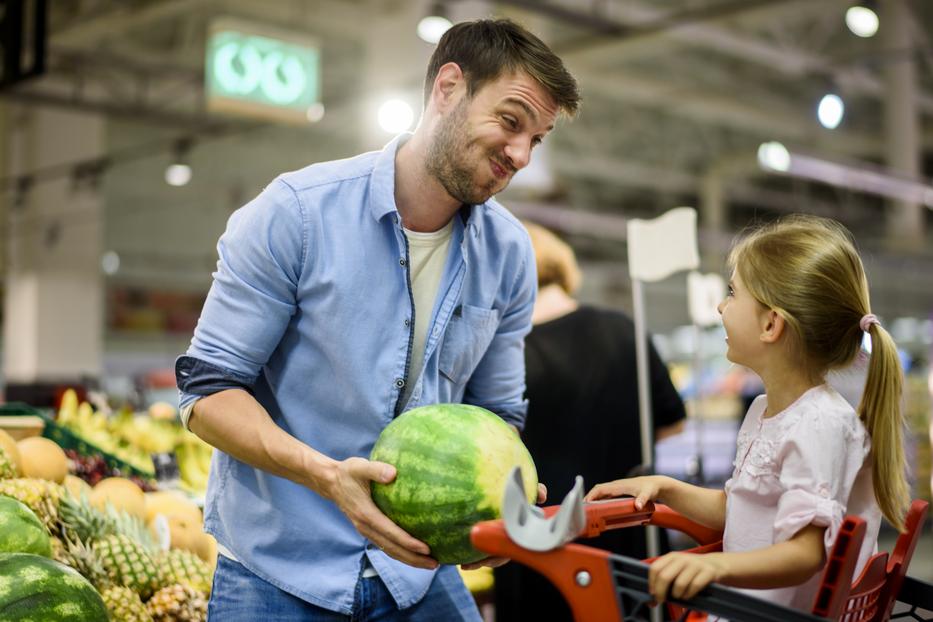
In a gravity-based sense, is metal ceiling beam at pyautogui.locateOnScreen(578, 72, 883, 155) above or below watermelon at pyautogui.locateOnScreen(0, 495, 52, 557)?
above

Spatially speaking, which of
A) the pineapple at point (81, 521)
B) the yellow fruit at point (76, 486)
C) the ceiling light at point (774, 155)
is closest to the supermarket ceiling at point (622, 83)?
the ceiling light at point (774, 155)

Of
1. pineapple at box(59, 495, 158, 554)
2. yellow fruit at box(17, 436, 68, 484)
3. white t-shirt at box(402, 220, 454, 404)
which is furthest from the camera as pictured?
yellow fruit at box(17, 436, 68, 484)

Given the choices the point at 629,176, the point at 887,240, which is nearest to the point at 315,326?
the point at 887,240

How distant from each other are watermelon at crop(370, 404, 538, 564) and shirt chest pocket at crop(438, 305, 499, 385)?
34cm

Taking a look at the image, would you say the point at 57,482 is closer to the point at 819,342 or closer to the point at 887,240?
the point at 819,342

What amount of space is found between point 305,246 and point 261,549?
54cm

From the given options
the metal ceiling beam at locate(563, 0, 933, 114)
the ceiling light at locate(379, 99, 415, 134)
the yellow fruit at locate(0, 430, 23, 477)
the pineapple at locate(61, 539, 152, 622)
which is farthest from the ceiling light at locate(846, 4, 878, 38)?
the pineapple at locate(61, 539, 152, 622)

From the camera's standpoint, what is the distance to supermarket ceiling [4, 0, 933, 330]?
33.1ft

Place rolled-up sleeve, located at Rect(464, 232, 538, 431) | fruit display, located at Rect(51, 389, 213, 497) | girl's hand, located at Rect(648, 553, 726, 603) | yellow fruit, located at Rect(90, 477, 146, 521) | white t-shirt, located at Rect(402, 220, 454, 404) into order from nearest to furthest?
girl's hand, located at Rect(648, 553, 726, 603) → white t-shirt, located at Rect(402, 220, 454, 404) → rolled-up sleeve, located at Rect(464, 232, 538, 431) → yellow fruit, located at Rect(90, 477, 146, 521) → fruit display, located at Rect(51, 389, 213, 497)

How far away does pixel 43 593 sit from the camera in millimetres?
1791

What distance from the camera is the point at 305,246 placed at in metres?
1.80

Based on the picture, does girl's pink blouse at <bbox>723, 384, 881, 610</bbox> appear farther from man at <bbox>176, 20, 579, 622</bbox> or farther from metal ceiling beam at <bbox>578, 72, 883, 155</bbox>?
metal ceiling beam at <bbox>578, 72, 883, 155</bbox>

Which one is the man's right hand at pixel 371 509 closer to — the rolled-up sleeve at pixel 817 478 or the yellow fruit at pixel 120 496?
the rolled-up sleeve at pixel 817 478

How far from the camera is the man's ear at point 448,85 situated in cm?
182
